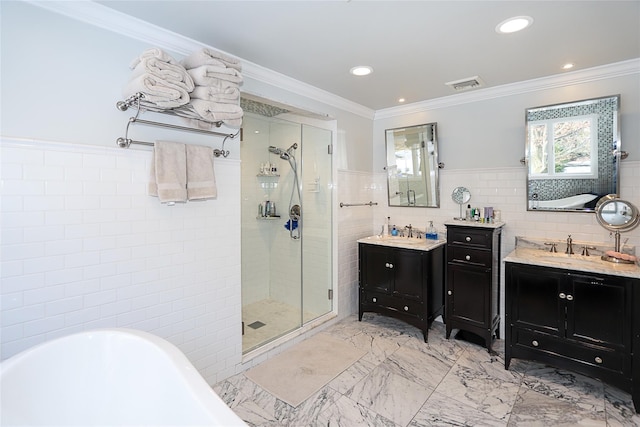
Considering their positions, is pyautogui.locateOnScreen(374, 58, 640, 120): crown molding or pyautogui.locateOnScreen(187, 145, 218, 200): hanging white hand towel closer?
pyautogui.locateOnScreen(187, 145, 218, 200): hanging white hand towel

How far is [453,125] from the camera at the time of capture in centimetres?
330

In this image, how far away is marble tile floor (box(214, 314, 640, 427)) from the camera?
200cm

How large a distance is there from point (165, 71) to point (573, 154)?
305 cm

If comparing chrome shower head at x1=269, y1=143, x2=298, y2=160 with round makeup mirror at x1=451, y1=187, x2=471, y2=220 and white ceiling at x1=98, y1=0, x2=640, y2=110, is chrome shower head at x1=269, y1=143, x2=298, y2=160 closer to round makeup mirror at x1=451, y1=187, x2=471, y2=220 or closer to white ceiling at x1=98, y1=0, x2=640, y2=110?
white ceiling at x1=98, y1=0, x2=640, y2=110

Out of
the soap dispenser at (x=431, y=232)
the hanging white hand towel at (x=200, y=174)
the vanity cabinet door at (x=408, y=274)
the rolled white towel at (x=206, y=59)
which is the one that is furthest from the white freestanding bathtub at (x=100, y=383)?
the soap dispenser at (x=431, y=232)

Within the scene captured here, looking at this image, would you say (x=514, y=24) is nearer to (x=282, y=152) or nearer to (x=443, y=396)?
(x=282, y=152)

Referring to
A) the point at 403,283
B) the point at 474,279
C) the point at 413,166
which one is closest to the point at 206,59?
the point at 413,166

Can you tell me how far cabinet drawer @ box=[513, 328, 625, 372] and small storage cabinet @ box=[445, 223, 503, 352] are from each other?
370mm

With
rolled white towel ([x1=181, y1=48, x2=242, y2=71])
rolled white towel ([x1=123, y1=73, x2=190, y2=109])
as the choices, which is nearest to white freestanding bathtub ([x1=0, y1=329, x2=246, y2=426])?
rolled white towel ([x1=123, y1=73, x2=190, y2=109])

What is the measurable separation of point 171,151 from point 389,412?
2132 millimetres

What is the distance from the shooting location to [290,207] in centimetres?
363

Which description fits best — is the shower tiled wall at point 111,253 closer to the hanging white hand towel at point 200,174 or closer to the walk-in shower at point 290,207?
the hanging white hand towel at point 200,174

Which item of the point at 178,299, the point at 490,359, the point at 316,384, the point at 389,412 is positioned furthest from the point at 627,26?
the point at 178,299

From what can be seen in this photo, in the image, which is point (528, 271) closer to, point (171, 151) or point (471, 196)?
point (471, 196)
